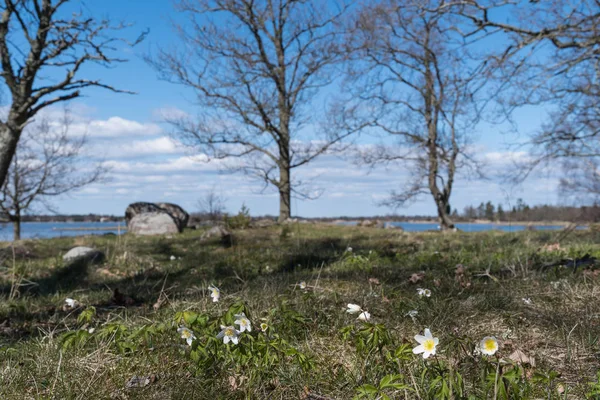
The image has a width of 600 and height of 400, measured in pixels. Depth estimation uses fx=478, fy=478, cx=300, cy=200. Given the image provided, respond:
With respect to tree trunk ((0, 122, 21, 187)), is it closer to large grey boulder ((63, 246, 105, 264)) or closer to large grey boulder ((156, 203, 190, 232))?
large grey boulder ((63, 246, 105, 264))

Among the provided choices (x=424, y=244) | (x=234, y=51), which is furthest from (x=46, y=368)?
(x=234, y=51)

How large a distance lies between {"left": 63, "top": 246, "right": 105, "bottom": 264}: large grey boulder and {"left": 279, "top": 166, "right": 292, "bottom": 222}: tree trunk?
11301mm

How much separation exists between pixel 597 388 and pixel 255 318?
75.9 inches

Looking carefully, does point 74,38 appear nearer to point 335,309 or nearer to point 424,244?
point 424,244

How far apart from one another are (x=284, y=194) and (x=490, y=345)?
18.3m

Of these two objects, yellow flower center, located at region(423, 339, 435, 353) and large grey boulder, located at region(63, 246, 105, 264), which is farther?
large grey boulder, located at region(63, 246, 105, 264)

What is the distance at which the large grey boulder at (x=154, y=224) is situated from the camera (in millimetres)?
17328

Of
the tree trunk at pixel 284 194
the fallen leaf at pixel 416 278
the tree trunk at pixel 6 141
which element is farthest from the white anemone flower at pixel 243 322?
the tree trunk at pixel 284 194

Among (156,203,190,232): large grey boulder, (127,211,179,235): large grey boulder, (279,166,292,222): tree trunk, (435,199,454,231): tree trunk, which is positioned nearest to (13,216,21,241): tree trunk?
(156,203,190,232): large grey boulder

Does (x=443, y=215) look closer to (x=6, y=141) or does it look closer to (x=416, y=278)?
(x=6, y=141)

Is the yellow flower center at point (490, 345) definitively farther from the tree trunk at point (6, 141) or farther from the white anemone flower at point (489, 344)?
Answer: the tree trunk at point (6, 141)

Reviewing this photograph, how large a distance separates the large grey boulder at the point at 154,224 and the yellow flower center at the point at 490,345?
52.4 ft

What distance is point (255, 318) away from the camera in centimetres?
317

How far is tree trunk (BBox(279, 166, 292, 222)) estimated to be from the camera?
66.0 ft
